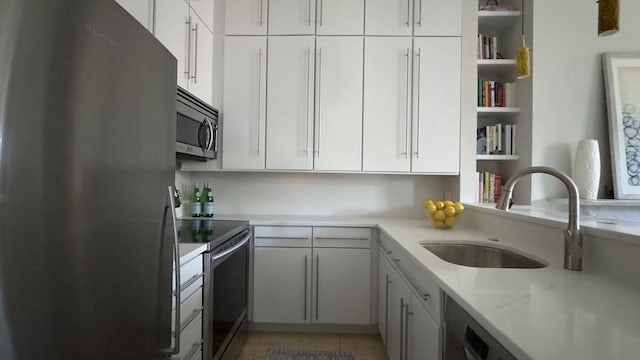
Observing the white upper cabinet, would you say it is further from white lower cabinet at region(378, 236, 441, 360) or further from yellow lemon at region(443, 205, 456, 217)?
white lower cabinet at region(378, 236, 441, 360)

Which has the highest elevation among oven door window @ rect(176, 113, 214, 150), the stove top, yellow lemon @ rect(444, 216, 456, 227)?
oven door window @ rect(176, 113, 214, 150)

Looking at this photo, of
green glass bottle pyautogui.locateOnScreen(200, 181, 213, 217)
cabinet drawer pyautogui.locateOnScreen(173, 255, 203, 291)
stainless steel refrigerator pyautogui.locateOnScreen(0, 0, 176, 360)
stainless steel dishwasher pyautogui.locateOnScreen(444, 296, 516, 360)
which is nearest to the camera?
stainless steel refrigerator pyautogui.locateOnScreen(0, 0, 176, 360)

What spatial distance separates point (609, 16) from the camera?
3.32 ft

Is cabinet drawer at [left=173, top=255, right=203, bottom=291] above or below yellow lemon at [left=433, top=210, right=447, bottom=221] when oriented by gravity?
below

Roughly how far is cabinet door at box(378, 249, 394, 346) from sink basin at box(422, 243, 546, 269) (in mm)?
322

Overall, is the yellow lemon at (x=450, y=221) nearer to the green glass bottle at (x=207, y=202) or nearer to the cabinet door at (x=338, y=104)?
the cabinet door at (x=338, y=104)

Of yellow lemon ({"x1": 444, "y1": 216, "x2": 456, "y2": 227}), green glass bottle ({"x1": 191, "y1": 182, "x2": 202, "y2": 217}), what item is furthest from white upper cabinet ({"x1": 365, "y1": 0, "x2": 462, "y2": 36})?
green glass bottle ({"x1": 191, "y1": 182, "x2": 202, "y2": 217})

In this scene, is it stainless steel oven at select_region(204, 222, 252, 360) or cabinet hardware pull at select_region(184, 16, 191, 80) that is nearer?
stainless steel oven at select_region(204, 222, 252, 360)

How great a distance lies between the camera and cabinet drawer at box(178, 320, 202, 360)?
128 cm

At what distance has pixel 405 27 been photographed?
2.45 meters

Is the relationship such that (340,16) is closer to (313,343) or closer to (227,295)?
(227,295)

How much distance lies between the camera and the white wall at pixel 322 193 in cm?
280

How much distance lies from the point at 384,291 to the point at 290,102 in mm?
1588

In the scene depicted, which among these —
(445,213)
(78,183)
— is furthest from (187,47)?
(445,213)
